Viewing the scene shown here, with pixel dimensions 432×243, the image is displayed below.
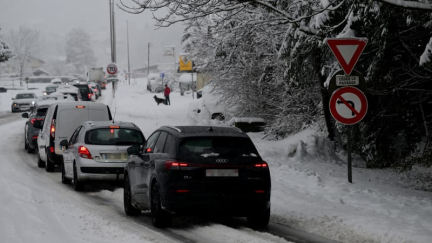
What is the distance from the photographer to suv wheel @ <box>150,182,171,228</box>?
956 centimetres

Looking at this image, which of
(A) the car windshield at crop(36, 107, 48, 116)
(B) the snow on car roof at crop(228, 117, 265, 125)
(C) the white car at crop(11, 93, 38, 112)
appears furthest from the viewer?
(C) the white car at crop(11, 93, 38, 112)

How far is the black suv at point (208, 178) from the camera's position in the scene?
922 centimetres

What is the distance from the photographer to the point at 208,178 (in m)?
9.23

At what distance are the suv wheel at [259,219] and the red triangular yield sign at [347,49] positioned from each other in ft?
12.2

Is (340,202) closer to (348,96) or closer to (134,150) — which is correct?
(348,96)

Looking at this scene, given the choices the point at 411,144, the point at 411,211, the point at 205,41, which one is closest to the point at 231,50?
the point at 205,41

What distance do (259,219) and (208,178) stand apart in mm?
1135

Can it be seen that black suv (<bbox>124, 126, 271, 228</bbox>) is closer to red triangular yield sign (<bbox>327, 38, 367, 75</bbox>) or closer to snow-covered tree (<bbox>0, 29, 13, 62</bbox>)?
red triangular yield sign (<bbox>327, 38, 367, 75</bbox>)

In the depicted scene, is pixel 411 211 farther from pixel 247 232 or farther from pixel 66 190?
pixel 66 190

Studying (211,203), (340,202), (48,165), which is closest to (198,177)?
(211,203)

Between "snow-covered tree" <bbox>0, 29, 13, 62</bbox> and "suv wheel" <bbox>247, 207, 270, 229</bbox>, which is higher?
"snow-covered tree" <bbox>0, 29, 13, 62</bbox>

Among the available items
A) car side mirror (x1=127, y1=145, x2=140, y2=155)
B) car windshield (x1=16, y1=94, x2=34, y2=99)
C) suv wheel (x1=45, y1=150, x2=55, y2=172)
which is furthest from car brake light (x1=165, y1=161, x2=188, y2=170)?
car windshield (x1=16, y1=94, x2=34, y2=99)

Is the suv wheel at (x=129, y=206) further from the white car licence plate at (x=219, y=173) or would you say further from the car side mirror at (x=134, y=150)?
the white car licence plate at (x=219, y=173)

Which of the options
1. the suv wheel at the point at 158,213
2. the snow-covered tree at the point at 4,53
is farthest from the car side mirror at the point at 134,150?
the snow-covered tree at the point at 4,53
